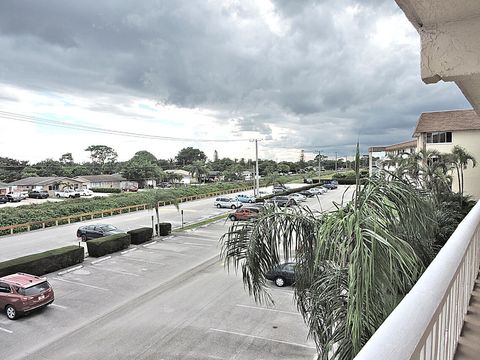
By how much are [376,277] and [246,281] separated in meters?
1.97

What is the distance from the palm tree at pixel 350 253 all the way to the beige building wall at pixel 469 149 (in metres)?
26.0

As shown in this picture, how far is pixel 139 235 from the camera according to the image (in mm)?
19375

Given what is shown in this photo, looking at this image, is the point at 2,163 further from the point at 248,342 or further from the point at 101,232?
the point at 248,342

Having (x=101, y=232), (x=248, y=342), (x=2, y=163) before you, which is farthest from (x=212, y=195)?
(x=2, y=163)

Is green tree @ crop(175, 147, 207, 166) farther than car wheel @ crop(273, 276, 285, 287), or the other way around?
green tree @ crop(175, 147, 207, 166)

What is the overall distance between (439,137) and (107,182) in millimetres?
53771

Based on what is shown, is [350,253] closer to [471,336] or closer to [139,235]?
[471,336]

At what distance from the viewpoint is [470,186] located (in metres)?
26.5

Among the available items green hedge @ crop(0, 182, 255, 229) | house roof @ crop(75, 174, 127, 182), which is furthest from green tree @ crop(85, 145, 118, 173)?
green hedge @ crop(0, 182, 255, 229)

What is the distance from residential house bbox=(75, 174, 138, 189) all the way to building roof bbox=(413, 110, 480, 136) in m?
46.7

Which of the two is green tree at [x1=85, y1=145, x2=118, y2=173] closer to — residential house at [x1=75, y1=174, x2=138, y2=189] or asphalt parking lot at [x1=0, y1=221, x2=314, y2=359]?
residential house at [x1=75, y1=174, x2=138, y2=189]

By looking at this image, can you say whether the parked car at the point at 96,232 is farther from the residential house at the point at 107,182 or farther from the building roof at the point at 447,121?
the residential house at the point at 107,182

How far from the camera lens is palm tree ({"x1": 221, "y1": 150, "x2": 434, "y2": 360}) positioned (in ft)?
10.1

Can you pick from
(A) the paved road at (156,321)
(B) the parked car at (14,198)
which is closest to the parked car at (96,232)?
(A) the paved road at (156,321)
